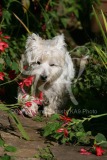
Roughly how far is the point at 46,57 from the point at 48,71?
0.22 m

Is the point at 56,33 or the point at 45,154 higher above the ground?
the point at 56,33

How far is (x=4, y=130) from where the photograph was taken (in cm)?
434

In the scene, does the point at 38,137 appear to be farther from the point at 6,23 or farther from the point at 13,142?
the point at 6,23

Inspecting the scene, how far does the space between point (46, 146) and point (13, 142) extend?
0.31 metres

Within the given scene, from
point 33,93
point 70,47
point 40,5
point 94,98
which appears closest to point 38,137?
point 33,93

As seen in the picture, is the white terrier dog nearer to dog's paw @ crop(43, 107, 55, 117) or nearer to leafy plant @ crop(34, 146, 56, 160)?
dog's paw @ crop(43, 107, 55, 117)

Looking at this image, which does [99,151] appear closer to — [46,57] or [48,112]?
[48,112]

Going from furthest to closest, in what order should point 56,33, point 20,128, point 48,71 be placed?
point 56,33 < point 48,71 < point 20,128

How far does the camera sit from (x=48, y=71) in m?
5.25

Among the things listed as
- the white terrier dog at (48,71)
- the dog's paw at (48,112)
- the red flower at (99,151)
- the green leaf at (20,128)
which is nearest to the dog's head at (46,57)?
the white terrier dog at (48,71)

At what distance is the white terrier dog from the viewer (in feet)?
17.3

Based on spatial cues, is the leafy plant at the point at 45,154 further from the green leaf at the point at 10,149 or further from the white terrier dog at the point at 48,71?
the white terrier dog at the point at 48,71

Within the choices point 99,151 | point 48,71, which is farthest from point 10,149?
point 48,71

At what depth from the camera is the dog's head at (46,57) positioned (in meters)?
5.27
